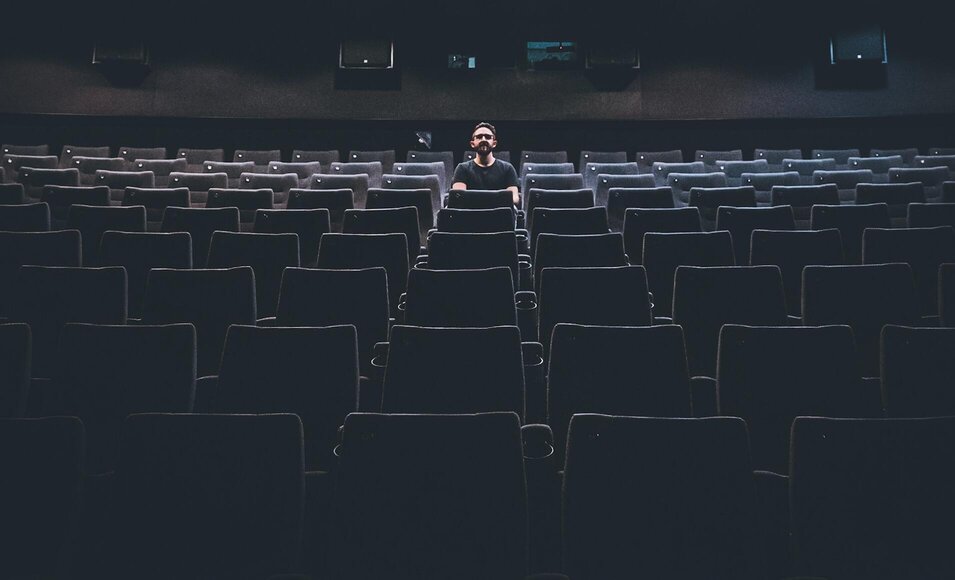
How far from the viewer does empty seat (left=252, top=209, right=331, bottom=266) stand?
196cm

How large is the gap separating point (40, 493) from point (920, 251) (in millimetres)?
1775

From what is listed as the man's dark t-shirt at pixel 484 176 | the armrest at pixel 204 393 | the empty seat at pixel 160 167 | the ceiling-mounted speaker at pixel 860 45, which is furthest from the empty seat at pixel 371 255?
the ceiling-mounted speaker at pixel 860 45

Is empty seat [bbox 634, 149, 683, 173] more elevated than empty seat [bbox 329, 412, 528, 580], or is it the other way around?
empty seat [bbox 634, 149, 683, 173]

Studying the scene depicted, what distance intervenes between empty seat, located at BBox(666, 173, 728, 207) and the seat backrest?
1.62 m

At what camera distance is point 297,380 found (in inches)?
42.6

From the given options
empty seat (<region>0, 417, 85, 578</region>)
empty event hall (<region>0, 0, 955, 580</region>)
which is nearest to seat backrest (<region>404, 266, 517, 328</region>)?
empty event hall (<region>0, 0, 955, 580</region>)

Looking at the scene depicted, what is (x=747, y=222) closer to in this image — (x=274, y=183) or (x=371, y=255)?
(x=371, y=255)

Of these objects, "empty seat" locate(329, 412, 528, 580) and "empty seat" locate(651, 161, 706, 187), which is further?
"empty seat" locate(651, 161, 706, 187)

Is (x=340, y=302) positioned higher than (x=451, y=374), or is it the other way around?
(x=340, y=302)

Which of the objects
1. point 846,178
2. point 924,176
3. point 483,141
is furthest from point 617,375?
point 924,176

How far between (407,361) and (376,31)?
3827 mm

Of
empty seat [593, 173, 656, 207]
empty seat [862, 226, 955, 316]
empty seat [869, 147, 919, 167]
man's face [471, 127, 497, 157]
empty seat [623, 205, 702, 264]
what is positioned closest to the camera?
empty seat [862, 226, 955, 316]

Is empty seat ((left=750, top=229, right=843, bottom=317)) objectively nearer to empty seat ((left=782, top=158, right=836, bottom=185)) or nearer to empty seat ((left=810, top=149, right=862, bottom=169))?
empty seat ((left=782, top=158, right=836, bottom=185))

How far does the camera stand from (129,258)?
1715mm
